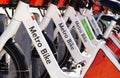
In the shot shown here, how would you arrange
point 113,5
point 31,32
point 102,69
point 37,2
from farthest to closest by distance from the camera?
point 37,2
point 102,69
point 31,32
point 113,5

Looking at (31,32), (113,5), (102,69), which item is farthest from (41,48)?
(113,5)

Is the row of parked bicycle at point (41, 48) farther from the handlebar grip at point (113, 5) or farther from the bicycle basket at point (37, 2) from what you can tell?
the bicycle basket at point (37, 2)

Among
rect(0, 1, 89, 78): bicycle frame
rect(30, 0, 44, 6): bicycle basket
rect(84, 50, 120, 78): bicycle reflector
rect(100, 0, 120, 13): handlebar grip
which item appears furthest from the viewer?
rect(30, 0, 44, 6): bicycle basket

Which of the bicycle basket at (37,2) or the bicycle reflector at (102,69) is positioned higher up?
the bicycle basket at (37,2)

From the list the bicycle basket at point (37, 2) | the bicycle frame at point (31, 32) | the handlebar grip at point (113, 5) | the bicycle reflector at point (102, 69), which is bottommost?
the bicycle reflector at point (102, 69)

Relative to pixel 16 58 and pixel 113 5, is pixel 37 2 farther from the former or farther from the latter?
pixel 113 5

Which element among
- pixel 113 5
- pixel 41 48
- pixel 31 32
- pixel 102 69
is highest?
pixel 113 5

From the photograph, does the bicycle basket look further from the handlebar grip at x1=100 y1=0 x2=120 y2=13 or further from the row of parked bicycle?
the handlebar grip at x1=100 y1=0 x2=120 y2=13

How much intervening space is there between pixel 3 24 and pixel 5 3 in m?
0.53

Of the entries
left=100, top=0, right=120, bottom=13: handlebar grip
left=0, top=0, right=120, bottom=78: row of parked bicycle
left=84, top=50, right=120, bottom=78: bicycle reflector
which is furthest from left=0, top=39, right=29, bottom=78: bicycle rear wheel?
left=100, top=0, right=120, bottom=13: handlebar grip

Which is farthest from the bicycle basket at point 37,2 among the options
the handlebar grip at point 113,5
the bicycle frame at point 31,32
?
the handlebar grip at point 113,5

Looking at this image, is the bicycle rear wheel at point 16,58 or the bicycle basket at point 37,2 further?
the bicycle basket at point 37,2

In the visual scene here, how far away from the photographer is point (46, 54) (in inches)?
133

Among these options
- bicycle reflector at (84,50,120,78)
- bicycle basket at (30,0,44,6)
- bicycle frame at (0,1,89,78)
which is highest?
bicycle basket at (30,0,44,6)
